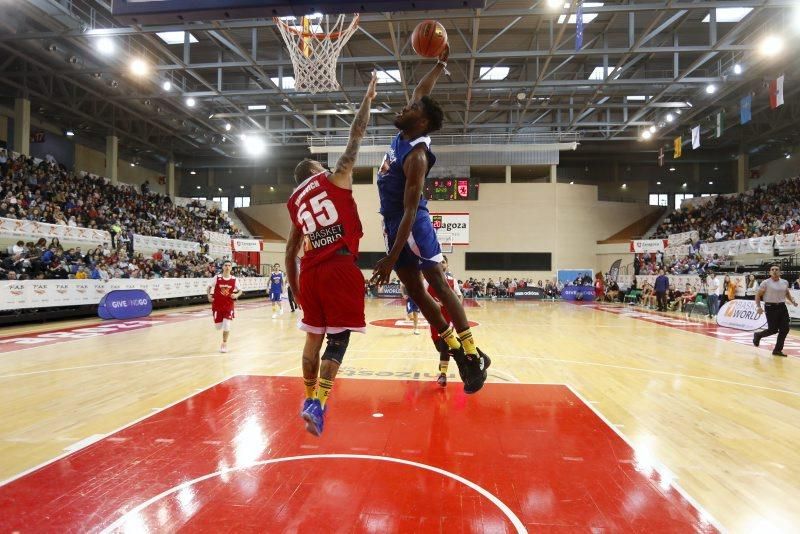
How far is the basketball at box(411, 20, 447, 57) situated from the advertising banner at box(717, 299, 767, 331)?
1243cm

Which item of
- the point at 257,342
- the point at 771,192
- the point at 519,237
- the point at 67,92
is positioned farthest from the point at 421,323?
the point at 771,192

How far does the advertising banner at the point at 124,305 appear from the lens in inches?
554

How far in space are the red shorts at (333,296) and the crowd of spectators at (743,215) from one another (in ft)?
78.0

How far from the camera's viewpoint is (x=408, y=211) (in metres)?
3.12

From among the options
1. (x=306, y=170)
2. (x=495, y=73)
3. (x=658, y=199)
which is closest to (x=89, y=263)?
(x=306, y=170)

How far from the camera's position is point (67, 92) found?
2216cm

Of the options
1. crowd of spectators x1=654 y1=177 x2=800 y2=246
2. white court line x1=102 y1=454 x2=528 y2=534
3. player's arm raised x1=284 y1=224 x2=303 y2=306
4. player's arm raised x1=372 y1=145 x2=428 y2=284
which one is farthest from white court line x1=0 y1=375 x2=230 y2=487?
crowd of spectators x1=654 y1=177 x2=800 y2=246

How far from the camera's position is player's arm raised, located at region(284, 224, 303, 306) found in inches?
131

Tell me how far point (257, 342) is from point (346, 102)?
1698 centimetres

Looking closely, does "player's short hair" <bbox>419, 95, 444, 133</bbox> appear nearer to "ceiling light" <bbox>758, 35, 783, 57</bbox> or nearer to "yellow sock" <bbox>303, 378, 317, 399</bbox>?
"yellow sock" <bbox>303, 378, 317, 399</bbox>

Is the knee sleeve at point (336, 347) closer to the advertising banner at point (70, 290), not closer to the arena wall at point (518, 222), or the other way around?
the advertising banner at point (70, 290)

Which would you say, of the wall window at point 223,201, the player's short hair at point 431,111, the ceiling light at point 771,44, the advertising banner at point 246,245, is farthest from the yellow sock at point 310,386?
the wall window at point 223,201

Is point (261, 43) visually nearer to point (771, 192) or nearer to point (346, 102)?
point (346, 102)

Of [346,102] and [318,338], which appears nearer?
[318,338]
